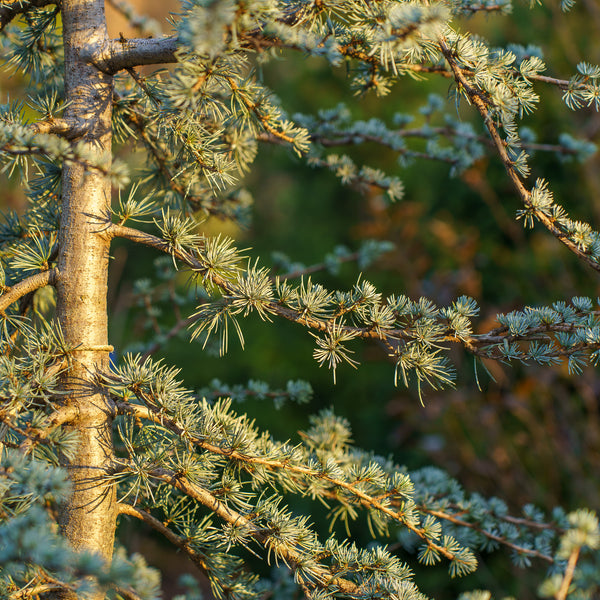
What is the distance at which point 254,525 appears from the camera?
972mm

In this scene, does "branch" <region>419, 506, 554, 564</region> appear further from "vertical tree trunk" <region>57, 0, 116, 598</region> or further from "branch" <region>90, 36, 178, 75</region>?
"branch" <region>90, 36, 178, 75</region>

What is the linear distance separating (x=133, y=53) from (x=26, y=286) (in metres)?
0.47

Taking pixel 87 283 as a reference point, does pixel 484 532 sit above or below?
below

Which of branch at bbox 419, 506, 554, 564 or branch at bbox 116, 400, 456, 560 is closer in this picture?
branch at bbox 116, 400, 456, 560

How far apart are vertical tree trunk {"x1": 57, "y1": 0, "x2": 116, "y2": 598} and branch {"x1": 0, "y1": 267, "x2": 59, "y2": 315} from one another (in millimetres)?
23

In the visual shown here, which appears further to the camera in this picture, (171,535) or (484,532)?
(484,532)

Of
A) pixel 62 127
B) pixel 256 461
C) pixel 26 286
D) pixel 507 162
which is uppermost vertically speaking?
pixel 507 162

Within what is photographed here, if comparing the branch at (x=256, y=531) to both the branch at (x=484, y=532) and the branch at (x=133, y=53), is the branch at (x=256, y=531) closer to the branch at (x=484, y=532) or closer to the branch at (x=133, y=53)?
the branch at (x=484, y=532)

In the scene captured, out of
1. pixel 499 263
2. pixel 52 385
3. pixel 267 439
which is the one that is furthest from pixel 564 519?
pixel 499 263

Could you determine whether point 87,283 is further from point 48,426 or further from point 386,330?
point 386,330

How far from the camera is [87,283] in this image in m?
0.98

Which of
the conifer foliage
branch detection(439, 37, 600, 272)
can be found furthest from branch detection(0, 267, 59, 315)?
branch detection(439, 37, 600, 272)

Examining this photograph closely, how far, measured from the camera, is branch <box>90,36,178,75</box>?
93 cm

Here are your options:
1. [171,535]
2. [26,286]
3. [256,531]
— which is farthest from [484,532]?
[26,286]
